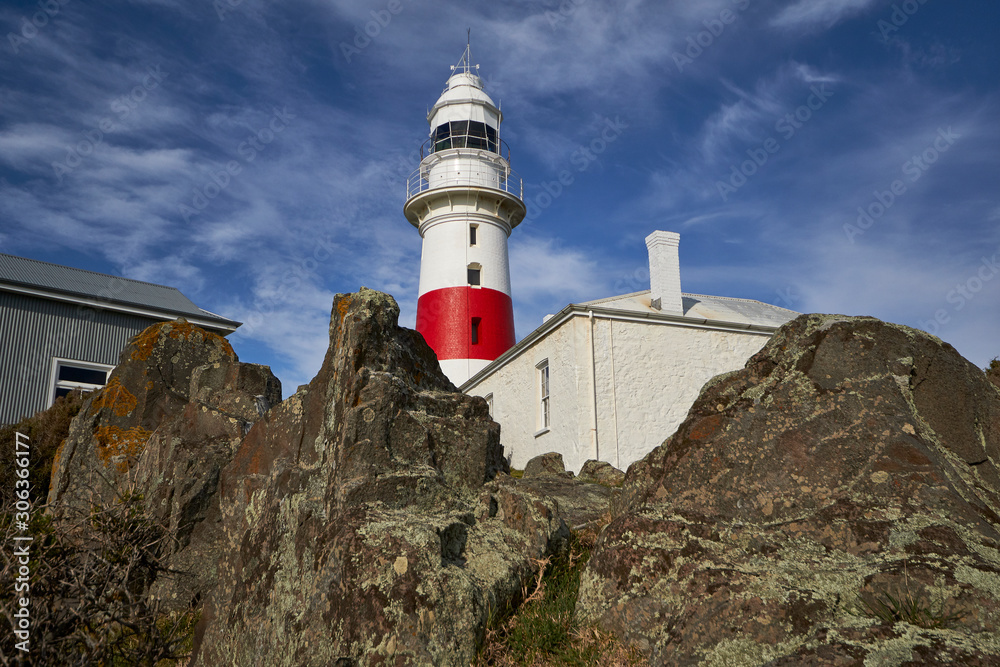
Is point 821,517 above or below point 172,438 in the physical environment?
below

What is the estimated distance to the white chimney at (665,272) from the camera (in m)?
18.3

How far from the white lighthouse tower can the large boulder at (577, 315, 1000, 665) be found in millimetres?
19076

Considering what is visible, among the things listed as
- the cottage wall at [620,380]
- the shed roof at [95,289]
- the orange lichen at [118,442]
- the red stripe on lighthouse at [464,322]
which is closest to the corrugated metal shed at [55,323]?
the shed roof at [95,289]

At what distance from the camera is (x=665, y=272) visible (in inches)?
733

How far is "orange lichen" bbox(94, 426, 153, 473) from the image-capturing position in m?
7.40

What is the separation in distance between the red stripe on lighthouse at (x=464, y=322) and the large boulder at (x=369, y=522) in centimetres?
1833

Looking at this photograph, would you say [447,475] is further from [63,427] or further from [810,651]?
[63,427]

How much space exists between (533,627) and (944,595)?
6.02 ft

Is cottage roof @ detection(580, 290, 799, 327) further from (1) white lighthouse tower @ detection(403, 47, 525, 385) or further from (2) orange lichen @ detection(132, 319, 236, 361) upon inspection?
(2) orange lichen @ detection(132, 319, 236, 361)

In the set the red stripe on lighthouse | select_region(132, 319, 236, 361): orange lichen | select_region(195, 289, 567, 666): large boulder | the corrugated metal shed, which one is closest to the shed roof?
the corrugated metal shed

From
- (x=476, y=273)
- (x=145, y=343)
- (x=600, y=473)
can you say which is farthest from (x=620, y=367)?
(x=145, y=343)

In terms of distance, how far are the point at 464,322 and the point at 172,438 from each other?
17502 mm

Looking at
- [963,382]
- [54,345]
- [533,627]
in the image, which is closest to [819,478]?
[963,382]

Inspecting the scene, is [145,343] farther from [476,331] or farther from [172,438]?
[476,331]
